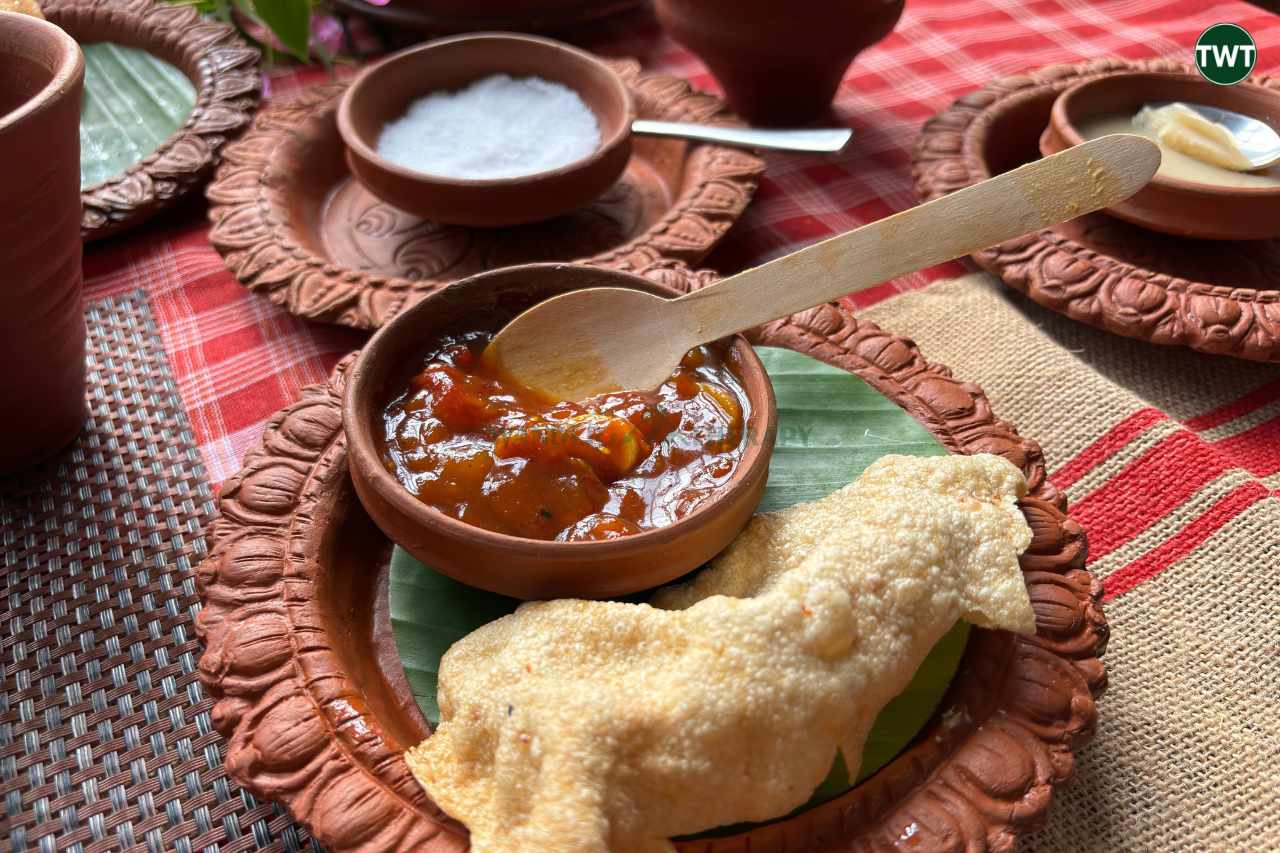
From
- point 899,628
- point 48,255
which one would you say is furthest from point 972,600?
point 48,255

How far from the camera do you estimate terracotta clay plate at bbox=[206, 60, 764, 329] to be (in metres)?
1.83

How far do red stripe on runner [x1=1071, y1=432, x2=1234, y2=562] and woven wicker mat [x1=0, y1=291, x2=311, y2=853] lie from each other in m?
1.16

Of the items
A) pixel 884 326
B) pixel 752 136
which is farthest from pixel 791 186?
pixel 884 326

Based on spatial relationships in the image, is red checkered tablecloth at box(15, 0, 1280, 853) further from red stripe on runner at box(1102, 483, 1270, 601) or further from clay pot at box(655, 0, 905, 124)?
clay pot at box(655, 0, 905, 124)

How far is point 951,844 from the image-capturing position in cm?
97

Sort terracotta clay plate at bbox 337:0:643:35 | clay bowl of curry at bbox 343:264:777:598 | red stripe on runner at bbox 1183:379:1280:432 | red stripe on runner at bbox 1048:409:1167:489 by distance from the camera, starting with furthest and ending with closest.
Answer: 1. terracotta clay plate at bbox 337:0:643:35
2. red stripe on runner at bbox 1183:379:1280:432
3. red stripe on runner at bbox 1048:409:1167:489
4. clay bowl of curry at bbox 343:264:777:598

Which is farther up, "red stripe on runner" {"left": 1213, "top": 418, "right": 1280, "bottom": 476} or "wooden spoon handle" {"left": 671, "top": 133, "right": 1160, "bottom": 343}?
"wooden spoon handle" {"left": 671, "top": 133, "right": 1160, "bottom": 343}

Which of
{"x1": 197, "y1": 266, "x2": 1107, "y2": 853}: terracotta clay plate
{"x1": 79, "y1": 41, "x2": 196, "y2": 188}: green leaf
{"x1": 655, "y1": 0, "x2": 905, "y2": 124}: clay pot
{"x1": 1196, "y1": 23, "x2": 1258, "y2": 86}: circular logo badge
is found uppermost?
{"x1": 1196, "y1": 23, "x2": 1258, "y2": 86}: circular logo badge

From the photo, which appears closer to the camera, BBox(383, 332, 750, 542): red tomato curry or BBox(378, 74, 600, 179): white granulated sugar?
BBox(383, 332, 750, 542): red tomato curry

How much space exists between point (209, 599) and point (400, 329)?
397mm

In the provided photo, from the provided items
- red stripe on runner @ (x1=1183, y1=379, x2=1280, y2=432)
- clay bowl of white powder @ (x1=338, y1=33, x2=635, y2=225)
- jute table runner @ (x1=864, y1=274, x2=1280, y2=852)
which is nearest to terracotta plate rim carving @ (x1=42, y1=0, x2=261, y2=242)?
clay bowl of white powder @ (x1=338, y1=33, x2=635, y2=225)

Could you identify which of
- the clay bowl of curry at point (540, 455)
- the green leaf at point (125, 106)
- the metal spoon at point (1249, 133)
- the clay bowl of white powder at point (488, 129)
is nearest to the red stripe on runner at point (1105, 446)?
the clay bowl of curry at point (540, 455)

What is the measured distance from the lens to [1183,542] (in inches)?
57.3

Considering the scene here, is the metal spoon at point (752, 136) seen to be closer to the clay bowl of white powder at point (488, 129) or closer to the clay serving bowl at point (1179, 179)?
the clay bowl of white powder at point (488, 129)
